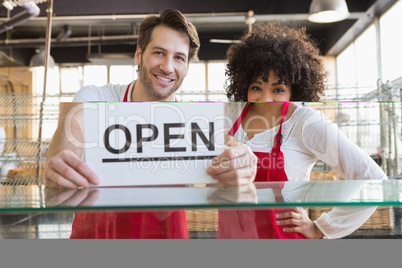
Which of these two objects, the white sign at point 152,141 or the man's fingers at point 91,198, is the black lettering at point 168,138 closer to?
the white sign at point 152,141

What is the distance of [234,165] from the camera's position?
58 centimetres

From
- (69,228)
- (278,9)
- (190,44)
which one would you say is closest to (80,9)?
(278,9)

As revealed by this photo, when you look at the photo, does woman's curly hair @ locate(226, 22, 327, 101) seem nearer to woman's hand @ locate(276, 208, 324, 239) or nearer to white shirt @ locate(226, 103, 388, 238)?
white shirt @ locate(226, 103, 388, 238)

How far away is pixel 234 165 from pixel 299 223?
0.66ft

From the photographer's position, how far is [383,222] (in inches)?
30.6

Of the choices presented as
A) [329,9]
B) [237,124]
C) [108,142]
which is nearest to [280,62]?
[237,124]

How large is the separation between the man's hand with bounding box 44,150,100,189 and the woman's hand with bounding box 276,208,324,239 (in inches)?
12.4

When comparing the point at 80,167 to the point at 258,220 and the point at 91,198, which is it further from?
the point at 258,220

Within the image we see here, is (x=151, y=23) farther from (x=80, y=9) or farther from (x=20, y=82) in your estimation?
A: (x=20, y=82)

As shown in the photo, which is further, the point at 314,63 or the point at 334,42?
the point at 334,42

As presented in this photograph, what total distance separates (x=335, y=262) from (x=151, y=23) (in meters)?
1.03

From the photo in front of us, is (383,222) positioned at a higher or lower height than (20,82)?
lower

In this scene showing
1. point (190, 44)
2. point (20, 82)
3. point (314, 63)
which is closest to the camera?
point (314, 63)

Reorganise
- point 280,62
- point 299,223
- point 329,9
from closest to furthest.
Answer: point 299,223 → point 280,62 → point 329,9
